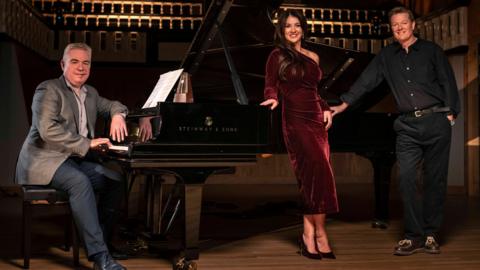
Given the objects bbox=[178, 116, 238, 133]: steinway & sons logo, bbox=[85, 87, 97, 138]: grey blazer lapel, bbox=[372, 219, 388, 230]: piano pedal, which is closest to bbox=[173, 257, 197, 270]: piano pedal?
bbox=[178, 116, 238, 133]: steinway & sons logo

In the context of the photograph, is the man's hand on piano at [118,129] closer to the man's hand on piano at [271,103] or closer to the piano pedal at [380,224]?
the man's hand on piano at [271,103]

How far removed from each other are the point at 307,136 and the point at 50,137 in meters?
1.39

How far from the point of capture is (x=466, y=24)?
6.57m

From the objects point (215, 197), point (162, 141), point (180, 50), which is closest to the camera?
point (162, 141)

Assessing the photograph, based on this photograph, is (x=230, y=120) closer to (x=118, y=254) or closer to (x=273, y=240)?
(x=118, y=254)

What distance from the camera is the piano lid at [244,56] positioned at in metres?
3.45

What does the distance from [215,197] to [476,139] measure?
318cm

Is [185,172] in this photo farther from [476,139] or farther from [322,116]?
[476,139]


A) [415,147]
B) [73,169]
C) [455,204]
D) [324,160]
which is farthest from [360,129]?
[455,204]

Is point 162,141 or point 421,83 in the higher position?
point 421,83

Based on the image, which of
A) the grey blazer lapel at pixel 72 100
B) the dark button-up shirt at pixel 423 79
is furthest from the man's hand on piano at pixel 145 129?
the dark button-up shirt at pixel 423 79

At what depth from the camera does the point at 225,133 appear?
290 cm

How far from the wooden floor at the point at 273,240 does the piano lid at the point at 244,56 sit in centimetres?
102

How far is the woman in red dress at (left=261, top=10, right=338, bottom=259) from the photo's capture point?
3.14 metres
